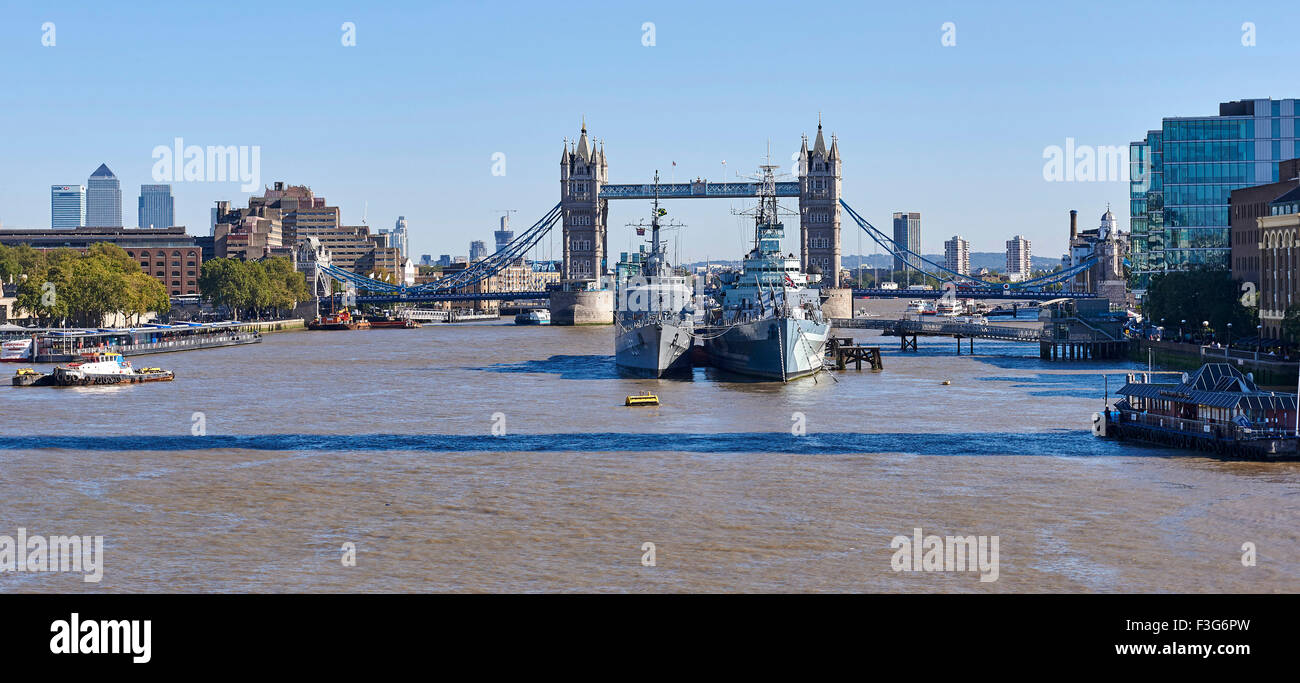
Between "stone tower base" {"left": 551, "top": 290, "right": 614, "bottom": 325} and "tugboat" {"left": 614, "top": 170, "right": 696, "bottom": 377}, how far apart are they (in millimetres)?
80727

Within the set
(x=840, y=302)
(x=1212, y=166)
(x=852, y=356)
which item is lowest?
(x=852, y=356)

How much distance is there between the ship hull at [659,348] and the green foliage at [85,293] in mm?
63008

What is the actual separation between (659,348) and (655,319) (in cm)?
375

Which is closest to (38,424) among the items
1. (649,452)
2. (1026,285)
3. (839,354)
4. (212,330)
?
(649,452)

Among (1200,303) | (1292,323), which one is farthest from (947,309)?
(1292,323)

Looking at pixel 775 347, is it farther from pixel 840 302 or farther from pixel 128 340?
pixel 840 302

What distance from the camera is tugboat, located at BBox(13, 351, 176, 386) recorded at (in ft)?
227

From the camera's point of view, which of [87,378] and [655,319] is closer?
[87,378]

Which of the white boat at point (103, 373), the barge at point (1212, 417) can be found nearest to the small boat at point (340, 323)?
the white boat at point (103, 373)

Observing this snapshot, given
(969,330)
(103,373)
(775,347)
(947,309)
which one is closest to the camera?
(775,347)

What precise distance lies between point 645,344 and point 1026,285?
412 ft

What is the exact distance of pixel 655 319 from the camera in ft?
242
